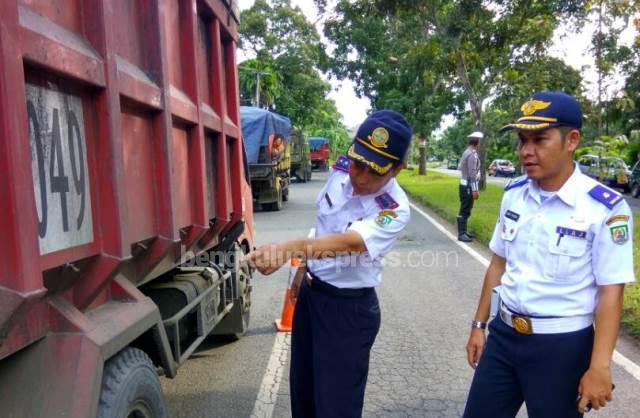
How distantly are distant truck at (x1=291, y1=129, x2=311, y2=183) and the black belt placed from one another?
74.1 feet

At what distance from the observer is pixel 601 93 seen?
11906 millimetres

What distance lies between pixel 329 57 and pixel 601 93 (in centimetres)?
1857

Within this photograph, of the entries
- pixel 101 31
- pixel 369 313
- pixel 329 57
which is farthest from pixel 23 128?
pixel 329 57

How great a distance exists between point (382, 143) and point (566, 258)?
0.84 m

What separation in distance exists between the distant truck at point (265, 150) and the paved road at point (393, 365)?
23.0 ft

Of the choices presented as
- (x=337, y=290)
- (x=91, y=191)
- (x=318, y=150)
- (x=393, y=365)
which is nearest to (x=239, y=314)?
(x=393, y=365)

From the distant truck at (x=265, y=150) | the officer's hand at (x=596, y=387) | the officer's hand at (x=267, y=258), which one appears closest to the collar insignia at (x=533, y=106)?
the officer's hand at (x=596, y=387)

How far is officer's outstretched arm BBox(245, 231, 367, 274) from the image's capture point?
2131mm

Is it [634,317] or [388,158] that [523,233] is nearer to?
[388,158]

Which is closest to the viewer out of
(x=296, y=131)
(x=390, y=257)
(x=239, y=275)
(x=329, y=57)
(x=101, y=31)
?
(x=101, y=31)

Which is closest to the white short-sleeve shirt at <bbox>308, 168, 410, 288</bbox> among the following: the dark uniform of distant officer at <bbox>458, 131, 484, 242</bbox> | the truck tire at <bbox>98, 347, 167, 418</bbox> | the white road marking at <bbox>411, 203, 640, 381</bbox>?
the truck tire at <bbox>98, 347, 167, 418</bbox>

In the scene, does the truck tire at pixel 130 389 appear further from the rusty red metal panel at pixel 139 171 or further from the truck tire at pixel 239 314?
the truck tire at pixel 239 314

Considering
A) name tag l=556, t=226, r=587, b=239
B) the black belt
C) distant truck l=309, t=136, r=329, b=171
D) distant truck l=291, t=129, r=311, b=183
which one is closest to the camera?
name tag l=556, t=226, r=587, b=239

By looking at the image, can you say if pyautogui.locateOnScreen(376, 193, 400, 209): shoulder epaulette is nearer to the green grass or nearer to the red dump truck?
the red dump truck
